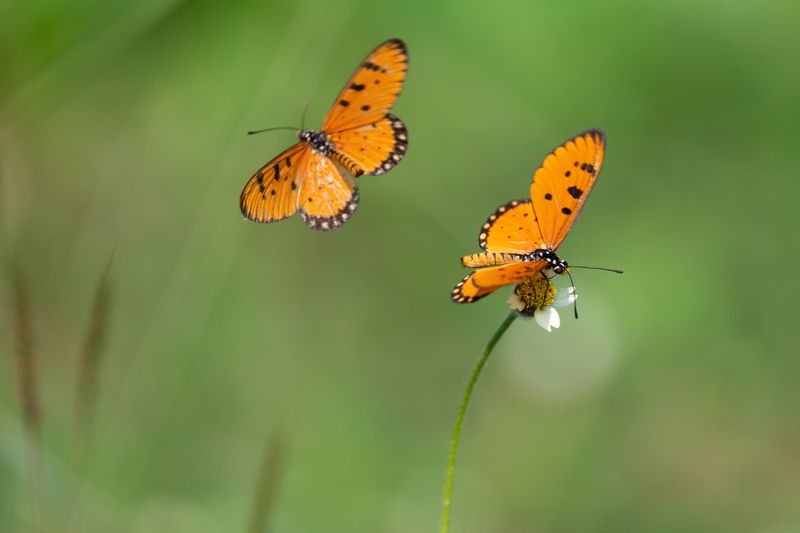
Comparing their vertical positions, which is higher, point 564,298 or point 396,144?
point 396,144

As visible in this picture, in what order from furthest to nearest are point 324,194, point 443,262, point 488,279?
point 443,262 → point 324,194 → point 488,279

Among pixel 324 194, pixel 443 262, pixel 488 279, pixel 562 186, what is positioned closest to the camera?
pixel 488 279

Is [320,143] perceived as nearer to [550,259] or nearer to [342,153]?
[342,153]

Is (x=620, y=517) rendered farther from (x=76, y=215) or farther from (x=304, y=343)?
(x=76, y=215)

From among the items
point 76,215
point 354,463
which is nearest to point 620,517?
point 354,463

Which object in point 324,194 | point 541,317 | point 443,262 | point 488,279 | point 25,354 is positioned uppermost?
point 443,262

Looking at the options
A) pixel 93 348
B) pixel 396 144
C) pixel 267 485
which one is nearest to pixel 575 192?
pixel 396 144

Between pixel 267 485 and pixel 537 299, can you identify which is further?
pixel 537 299

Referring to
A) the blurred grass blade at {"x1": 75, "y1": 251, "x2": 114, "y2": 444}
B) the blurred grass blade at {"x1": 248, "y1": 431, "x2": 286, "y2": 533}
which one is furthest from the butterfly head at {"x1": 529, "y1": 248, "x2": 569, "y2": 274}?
the blurred grass blade at {"x1": 75, "y1": 251, "x2": 114, "y2": 444}

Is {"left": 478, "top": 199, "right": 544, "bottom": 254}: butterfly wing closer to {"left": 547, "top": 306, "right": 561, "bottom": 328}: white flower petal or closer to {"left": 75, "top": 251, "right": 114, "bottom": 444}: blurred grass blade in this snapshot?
{"left": 547, "top": 306, "right": 561, "bottom": 328}: white flower petal
